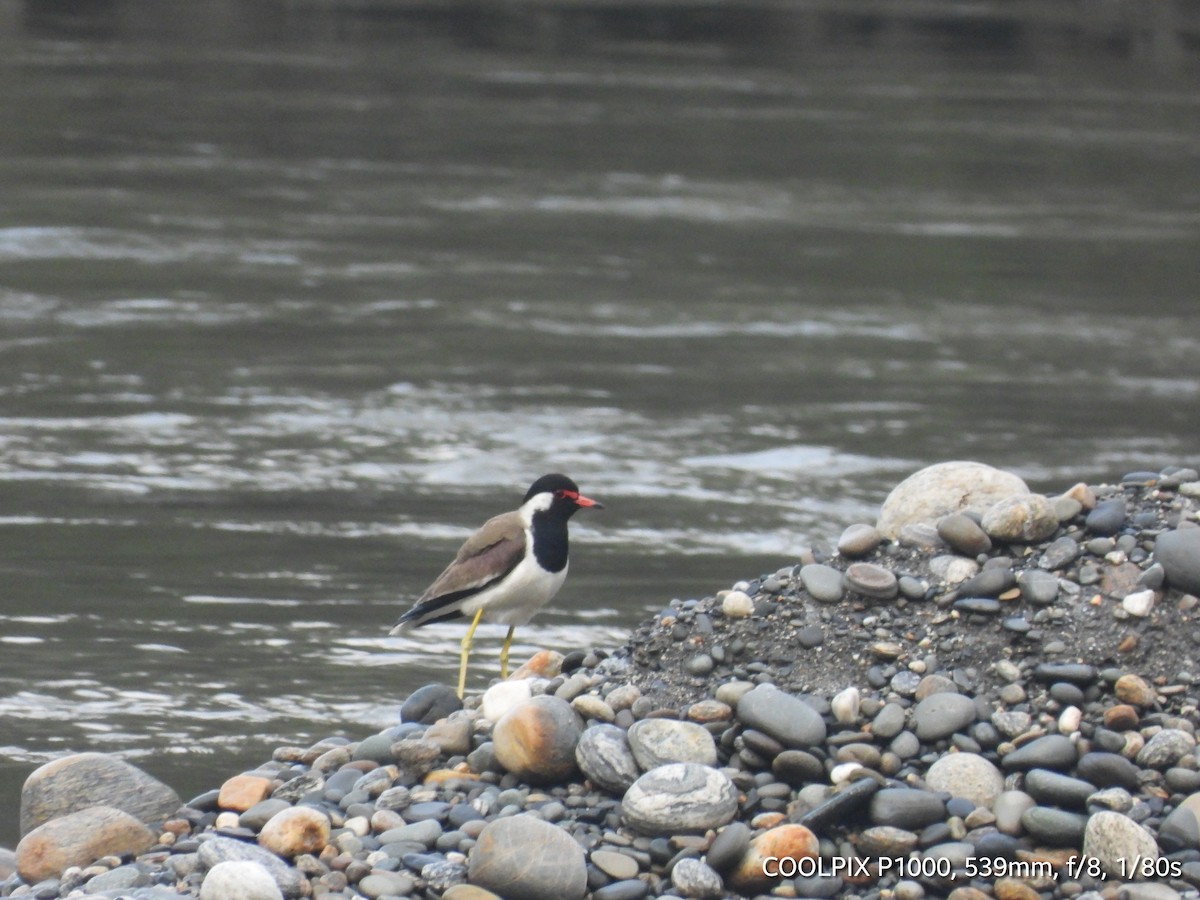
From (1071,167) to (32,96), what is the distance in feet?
44.3

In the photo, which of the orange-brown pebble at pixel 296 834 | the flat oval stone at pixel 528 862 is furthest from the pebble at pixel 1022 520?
the orange-brown pebble at pixel 296 834

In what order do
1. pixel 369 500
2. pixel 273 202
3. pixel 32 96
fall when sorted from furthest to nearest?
pixel 32 96, pixel 273 202, pixel 369 500

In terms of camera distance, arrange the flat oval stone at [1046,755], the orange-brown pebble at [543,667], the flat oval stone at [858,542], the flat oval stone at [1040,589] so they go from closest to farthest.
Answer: the flat oval stone at [1046,755] < the flat oval stone at [1040,589] < the flat oval stone at [858,542] < the orange-brown pebble at [543,667]

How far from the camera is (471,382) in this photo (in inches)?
536

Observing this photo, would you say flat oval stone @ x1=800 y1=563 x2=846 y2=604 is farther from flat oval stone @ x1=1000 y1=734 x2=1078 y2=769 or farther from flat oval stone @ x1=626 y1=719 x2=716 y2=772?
flat oval stone @ x1=1000 y1=734 x2=1078 y2=769

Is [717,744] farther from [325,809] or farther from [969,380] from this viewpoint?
[969,380]

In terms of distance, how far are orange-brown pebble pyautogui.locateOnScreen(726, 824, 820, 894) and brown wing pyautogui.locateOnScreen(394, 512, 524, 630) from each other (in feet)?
5.50

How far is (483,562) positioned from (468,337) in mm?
8206

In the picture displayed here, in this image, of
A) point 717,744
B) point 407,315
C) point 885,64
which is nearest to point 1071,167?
point 885,64

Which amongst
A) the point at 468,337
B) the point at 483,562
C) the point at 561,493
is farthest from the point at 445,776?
the point at 468,337

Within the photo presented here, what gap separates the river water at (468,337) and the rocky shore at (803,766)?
108 cm

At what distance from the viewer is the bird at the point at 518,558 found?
684 cm

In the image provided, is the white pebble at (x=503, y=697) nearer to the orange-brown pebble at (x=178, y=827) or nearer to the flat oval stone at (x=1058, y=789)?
the orange-brown pebble at (x=178, y=827)

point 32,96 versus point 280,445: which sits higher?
point 32,96
